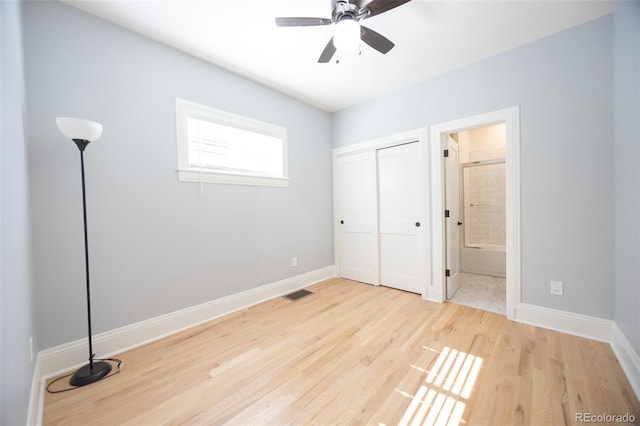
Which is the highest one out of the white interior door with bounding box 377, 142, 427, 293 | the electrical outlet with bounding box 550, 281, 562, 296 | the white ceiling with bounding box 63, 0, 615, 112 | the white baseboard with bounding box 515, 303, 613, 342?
the white ceiling with bounding box 63, 0, 615, 112

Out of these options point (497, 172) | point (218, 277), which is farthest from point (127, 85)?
point (497, 172)

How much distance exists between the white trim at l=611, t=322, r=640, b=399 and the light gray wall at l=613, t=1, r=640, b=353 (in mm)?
54

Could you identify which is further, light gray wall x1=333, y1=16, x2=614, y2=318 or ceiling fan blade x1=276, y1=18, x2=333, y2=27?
light gray wall x1=333, y1=16, x2=614, y2=318

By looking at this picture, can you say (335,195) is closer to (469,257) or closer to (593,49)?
(469,257)

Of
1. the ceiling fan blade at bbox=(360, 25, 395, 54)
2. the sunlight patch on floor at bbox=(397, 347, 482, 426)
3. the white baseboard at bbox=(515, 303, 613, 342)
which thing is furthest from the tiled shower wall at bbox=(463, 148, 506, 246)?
the ceiling fan blade at bbox=(360, 25, 395, 54)

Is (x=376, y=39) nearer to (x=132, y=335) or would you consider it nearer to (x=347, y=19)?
(x=347, y=19)

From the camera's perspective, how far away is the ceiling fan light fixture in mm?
1632

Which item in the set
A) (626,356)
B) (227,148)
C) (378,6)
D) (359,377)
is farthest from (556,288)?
(227,148)

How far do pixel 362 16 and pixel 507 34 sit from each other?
1526 millimetres

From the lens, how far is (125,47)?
2.07 metres

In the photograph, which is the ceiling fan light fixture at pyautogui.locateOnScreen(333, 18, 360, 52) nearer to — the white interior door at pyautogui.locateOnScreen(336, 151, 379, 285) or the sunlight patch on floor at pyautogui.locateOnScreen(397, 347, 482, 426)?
the white interior door at pyautogui.locateOnScreen(336, 151, 379, 285)

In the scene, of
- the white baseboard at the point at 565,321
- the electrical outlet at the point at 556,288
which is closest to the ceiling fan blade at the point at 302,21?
the electrical outlet at the point at 556,288

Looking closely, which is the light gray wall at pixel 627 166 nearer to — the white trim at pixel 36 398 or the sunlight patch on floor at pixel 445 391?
the sunlight patch on floor at pixel 445 391

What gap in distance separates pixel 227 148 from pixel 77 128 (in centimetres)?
134
